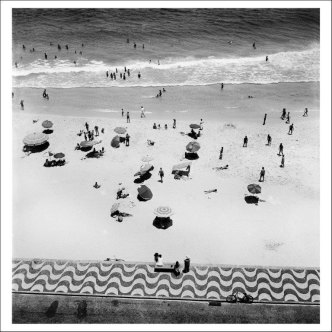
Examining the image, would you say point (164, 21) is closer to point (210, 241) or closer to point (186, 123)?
point (186, 123)

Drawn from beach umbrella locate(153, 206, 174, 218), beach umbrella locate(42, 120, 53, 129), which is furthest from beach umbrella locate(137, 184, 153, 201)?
beach umbrella locate(42, 120, 53, 129)

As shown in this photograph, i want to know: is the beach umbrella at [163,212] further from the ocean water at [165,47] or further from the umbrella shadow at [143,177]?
the ocean water at [165,47]

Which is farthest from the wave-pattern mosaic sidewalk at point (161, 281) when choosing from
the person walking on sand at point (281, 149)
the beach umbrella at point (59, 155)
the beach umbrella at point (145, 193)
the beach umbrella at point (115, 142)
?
the beach umbrella at point (115, 142)

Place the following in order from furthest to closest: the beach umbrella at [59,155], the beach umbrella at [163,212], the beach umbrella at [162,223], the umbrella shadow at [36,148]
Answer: the umbrella shadow at [36,148]
the beach umbrella at [59,155]
the beach umbrella at [162,223]
the beach umbrella at [163,212]

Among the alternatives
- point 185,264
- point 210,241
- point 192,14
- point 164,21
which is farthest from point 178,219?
point 192,14

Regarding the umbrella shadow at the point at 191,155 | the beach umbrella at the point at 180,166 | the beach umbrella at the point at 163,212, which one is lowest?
the beach umbrella at the point at 163,212

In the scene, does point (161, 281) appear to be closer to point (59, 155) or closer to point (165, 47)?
point (59, 155)
